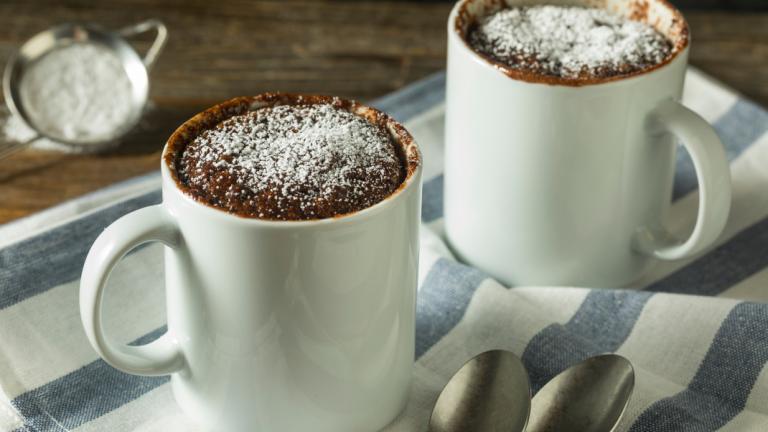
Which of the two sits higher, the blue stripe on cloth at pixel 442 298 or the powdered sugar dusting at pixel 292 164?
the powdered sugar dusting at pixel 292 164

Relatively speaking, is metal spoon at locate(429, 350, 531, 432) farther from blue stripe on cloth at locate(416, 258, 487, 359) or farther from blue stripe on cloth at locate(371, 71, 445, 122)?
blue stripe on cloth at locate(371, 71, 445, 122)

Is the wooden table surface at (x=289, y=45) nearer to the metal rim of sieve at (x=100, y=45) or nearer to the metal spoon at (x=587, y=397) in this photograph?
the metal rim of sieve at (x=100, y=45)

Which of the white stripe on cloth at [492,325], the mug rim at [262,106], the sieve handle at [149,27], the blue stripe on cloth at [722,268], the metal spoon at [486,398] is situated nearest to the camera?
the mug rim at [262,106]

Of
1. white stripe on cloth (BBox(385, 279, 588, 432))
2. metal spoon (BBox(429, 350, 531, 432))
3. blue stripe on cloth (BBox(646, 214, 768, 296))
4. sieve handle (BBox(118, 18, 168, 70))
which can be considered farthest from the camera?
sieve handle (BBox(118, 18, 168, 70))

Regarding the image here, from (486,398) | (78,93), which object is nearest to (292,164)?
(486,398)

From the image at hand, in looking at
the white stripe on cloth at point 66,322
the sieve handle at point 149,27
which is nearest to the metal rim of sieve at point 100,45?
the sieve handle at point 149,27

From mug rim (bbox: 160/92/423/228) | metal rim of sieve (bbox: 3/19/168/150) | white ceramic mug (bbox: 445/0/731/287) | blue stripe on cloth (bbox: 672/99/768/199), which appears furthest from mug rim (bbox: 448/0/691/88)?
metal rim of sieve (bbox: 3/19/168/150)

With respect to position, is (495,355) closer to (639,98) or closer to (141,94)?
(639,98)
